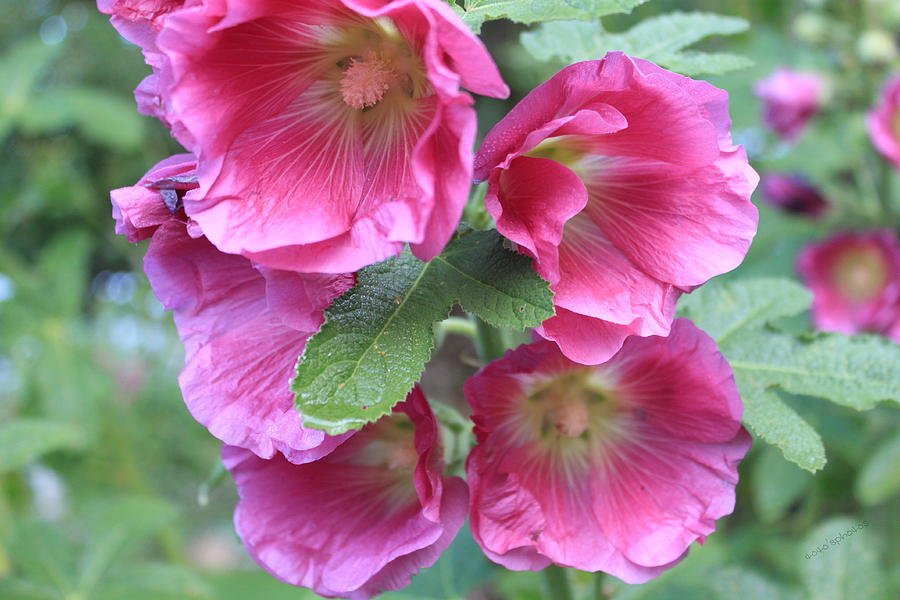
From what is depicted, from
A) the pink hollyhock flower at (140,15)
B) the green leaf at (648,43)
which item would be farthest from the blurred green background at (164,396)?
the pink hollyhock flower at (140,15)

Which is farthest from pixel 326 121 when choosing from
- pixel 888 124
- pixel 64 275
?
pixel 64 275

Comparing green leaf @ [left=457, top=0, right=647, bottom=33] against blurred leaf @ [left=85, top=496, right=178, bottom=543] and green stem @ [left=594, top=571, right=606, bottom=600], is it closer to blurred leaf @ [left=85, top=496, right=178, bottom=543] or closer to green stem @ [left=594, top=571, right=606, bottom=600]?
green stem @ [left=594, top=571, right=606, bottom=600]

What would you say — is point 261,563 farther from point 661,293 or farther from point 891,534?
point 891,534

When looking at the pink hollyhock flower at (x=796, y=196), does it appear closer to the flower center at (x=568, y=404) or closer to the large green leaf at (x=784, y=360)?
the large green leaf at (x=784, y=360)

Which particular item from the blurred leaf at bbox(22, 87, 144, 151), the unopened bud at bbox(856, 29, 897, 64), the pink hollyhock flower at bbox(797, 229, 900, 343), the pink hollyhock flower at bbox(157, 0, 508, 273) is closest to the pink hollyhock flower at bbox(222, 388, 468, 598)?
the pink hollyhock flower at bbox(157, 0, 508, 273)

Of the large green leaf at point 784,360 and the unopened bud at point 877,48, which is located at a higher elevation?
the large green leaf at point 784,360

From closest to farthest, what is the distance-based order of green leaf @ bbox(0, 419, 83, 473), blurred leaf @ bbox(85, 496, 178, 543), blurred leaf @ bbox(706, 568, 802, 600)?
blurred leaf @ bbox(706, 568, 802, 600) < green leaf @ bbox(0, 419, 83, 473) < blurred leaf @ bbox(85, 496, 178, 543)
